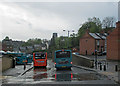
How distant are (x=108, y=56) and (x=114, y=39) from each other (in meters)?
4.24

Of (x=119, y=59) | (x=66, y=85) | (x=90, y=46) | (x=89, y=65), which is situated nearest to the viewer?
(x=66, y=85)

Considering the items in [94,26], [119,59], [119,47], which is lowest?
[119,59]

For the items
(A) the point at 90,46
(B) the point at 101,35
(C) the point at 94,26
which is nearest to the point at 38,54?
(A) the point at 90,46

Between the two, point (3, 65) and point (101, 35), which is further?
point (101, 35)

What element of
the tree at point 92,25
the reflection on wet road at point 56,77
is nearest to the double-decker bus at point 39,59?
the reflection on wet road at point 56,77

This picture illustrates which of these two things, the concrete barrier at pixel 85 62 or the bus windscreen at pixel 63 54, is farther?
the concrete barrier at pixel 85 62

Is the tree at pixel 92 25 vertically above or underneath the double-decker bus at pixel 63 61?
above

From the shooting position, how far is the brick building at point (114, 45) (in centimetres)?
4128

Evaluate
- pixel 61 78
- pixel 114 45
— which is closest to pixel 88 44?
pixel 114 45

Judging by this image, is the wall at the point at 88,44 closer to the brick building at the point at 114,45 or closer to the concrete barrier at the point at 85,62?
the brick building at the point at 114,45

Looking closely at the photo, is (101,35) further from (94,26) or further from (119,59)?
(119,59)

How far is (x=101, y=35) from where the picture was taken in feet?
250

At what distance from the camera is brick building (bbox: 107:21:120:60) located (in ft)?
135

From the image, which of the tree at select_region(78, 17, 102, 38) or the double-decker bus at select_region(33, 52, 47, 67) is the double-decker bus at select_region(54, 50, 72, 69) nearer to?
the double-decker bus at select_region(33, 52, 47, 67)
